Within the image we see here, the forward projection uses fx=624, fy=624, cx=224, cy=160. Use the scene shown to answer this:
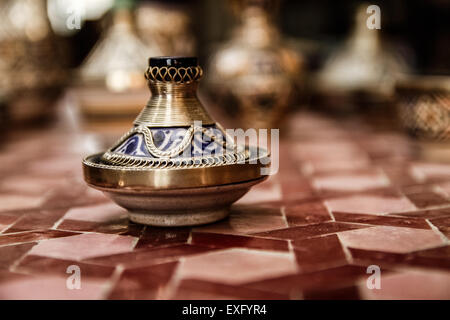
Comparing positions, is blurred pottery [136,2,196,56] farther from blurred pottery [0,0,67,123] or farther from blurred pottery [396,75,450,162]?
blurred pottery [396,75,450,162]

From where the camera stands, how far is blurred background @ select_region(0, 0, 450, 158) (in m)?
3.39

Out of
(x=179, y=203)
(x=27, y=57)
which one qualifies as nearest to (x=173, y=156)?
(x=179, y=203)

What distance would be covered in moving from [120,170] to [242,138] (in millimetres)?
1785

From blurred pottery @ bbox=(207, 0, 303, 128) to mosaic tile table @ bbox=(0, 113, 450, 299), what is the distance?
3.07 feet

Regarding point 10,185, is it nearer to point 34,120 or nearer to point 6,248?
point 6,248

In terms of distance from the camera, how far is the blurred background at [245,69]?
339cm

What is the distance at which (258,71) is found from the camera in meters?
3.39

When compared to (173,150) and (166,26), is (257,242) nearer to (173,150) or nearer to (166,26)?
(173,150)

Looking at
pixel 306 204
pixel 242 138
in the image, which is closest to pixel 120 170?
pixel 306 204

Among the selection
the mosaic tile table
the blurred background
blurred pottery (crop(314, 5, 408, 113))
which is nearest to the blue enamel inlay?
the mosaic tile table

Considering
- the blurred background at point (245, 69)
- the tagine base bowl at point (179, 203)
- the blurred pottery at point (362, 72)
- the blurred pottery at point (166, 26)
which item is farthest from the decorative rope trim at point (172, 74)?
the blurred pottery at point (166, 26)

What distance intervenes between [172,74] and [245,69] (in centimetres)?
178

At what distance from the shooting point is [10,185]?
2.35 meters

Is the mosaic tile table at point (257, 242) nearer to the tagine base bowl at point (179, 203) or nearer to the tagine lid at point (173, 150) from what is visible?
the tagine base bowl at point (179, 203)
